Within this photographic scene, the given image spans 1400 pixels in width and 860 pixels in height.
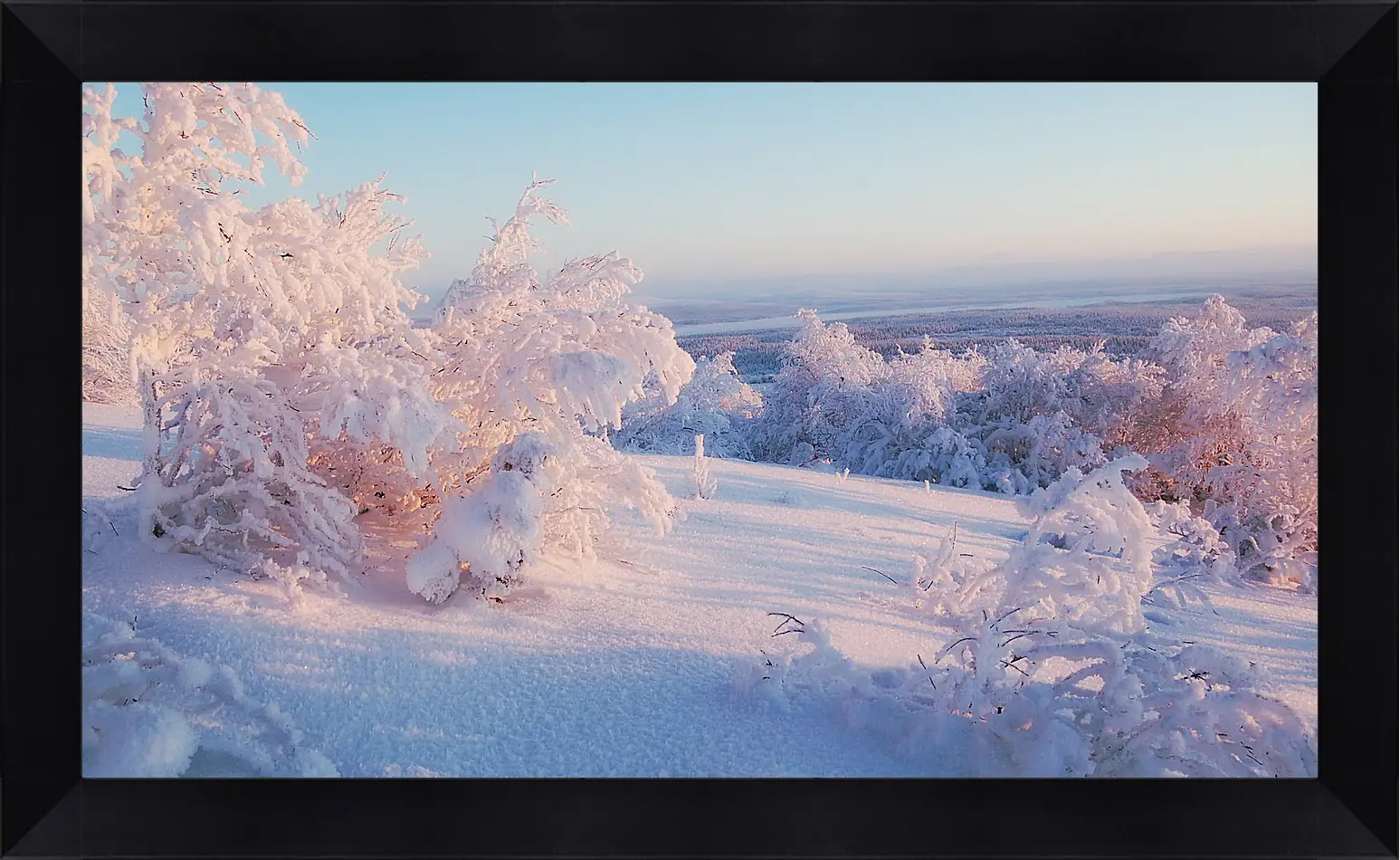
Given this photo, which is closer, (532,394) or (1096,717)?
(1096,717)

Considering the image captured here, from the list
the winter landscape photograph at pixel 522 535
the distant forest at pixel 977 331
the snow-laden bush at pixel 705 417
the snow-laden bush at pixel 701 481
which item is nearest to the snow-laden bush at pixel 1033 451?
the distant forest at pixel 977 331

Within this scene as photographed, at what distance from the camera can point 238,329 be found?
278cm

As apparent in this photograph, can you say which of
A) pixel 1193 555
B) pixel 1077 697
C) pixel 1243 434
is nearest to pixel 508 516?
pixel 1077 697

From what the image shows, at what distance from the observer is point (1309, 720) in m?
2.39

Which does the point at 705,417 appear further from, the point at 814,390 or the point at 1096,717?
the point at 1096,717

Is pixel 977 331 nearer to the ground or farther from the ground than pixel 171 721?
farther from the ground

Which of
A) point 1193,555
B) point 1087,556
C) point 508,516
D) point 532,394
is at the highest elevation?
point 532,394

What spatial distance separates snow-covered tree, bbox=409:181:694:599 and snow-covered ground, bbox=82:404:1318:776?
24 cm

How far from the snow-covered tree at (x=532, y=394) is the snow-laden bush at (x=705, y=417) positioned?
17.3ft

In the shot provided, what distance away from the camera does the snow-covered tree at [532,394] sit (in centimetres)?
271

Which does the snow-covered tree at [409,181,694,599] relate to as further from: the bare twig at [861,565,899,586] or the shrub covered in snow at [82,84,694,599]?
the bare twig at [861,565,899,586]

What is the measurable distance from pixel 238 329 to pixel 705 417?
627cm

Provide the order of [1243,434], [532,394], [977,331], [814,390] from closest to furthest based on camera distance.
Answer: [532,394] < [1243,434] < [814,390] < [977,331]
